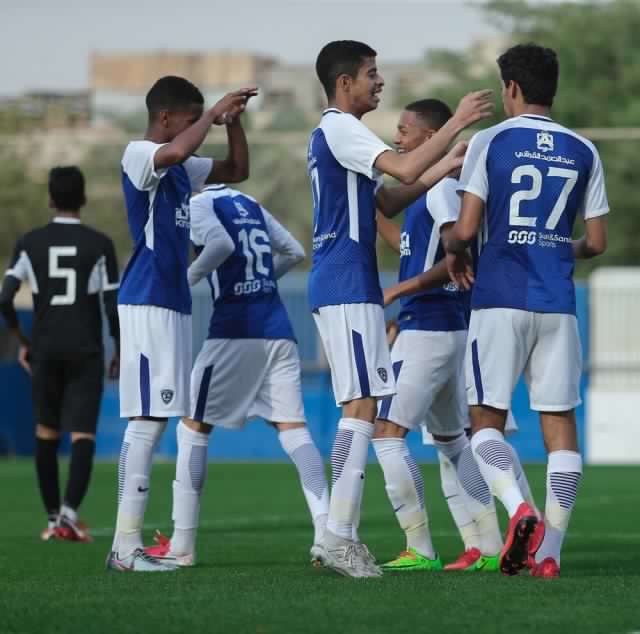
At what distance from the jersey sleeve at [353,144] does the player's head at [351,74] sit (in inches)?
6.9

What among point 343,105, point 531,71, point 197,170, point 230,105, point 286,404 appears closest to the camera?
point 531,71

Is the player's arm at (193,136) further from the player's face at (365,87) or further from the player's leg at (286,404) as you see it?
the player's leg at (286,404)

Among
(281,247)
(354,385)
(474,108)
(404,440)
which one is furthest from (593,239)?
(281,247)

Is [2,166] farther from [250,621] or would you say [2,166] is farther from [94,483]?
[250,621]

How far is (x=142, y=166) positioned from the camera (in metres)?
7.14

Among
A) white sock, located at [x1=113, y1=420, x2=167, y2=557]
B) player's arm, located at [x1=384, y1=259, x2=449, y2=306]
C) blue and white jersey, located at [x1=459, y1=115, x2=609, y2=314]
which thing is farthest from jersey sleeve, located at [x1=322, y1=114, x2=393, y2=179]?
white sock, located at [x1=113, y1=420, x2=167, y2=557]

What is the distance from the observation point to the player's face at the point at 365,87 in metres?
6.91

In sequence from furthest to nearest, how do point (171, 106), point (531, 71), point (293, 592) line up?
point (171, 106), point (531, 71), point (293, 592)

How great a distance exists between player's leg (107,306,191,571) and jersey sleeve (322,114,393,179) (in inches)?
47.5

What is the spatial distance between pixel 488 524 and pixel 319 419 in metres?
15.7

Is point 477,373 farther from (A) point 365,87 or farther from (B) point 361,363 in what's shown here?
(A) point 365,87

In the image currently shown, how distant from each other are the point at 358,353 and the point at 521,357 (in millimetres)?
708

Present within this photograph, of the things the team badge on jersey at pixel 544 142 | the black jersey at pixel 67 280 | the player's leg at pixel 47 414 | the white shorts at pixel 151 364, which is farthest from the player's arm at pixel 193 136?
the player's leg at pixel 47 414

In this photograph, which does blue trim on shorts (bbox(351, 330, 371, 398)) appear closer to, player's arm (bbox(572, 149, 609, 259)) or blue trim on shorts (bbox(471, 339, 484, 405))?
blue trim on shorts (bbox(471, 339, 484, 405))
